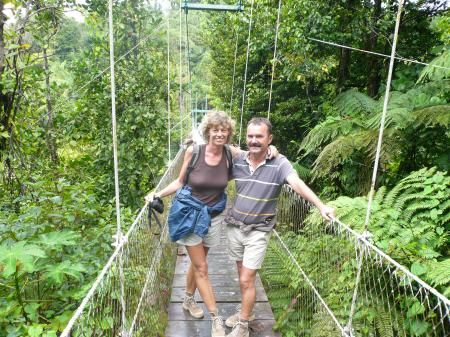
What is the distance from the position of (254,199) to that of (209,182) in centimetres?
Result: 24

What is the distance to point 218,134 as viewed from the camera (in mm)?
1805

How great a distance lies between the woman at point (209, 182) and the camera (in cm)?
183

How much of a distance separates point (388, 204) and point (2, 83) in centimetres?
236

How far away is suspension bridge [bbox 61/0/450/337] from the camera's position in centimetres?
140

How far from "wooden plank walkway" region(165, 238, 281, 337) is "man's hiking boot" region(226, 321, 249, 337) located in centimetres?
14

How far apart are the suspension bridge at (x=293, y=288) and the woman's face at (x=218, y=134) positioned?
0.47 m

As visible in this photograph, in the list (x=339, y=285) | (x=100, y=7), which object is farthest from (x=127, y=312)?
(x=100, y=7)

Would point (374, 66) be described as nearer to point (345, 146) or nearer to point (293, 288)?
point (345, 146)

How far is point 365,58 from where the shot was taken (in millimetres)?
4078

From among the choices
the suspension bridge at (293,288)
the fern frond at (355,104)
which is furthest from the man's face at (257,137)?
the fern frond at (355,104)

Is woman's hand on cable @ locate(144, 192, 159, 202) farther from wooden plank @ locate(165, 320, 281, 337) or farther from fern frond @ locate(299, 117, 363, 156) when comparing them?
fern frond @ locate(299, 117, 363, 156)

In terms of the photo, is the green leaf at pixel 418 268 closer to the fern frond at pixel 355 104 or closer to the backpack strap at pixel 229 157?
the backpack strap at pixel 229 157

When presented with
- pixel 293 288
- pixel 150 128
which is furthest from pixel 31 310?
pixel 150 128

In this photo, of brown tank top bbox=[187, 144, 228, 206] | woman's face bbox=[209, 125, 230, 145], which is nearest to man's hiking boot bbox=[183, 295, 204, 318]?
brown tank top bbox=[187, 144, 228, 206]
